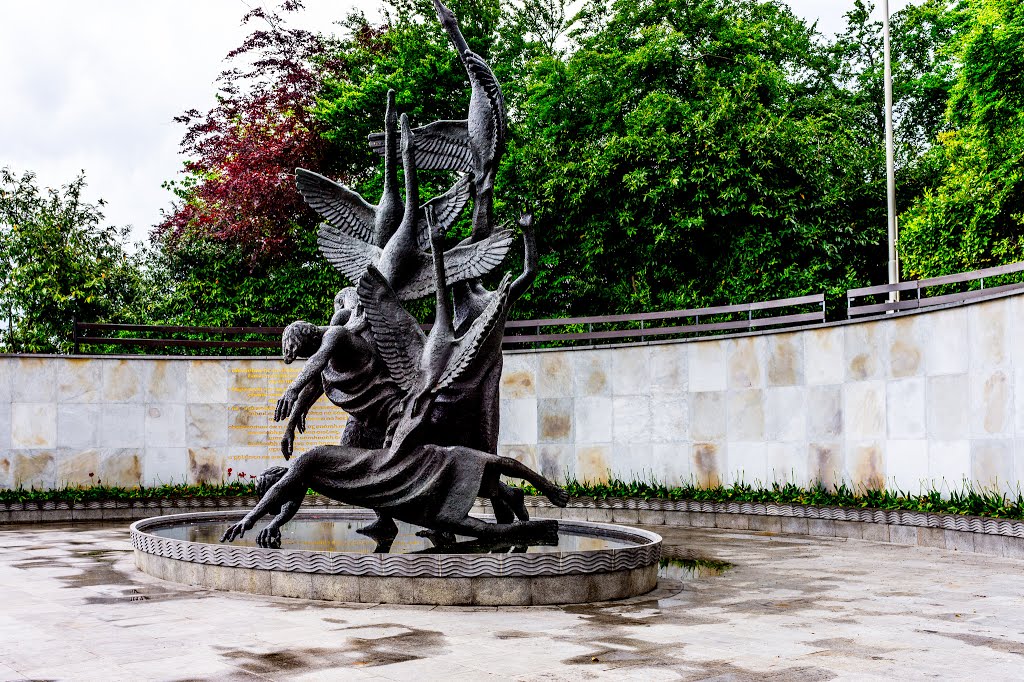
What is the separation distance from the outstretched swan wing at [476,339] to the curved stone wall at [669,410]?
7.58 meters

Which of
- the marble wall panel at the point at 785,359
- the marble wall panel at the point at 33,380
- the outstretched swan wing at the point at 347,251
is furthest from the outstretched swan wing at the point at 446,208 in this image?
the marble wall panel at the point at 33,380

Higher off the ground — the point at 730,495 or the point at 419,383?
the point at 419,383

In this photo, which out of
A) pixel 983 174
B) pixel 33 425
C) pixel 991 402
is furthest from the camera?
pixel 983 174

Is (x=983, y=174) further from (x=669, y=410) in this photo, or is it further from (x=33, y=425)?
(x=33, y=425)

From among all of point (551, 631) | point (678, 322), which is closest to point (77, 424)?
point (678, 322)

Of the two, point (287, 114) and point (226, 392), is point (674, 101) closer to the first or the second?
point (287, 114)

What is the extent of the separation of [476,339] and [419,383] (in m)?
0.81

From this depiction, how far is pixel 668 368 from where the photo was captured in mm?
18328

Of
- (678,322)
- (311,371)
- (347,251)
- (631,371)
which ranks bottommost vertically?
(311,371)

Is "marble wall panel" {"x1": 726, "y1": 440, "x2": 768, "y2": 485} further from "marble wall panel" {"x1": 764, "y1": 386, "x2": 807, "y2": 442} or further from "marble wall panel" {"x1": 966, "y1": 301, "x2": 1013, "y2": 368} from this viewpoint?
"marble wall panel" {"x1": 966, "y1": 301, "x2": 1013, "y2": 368}

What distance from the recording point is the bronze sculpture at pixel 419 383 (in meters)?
9.98

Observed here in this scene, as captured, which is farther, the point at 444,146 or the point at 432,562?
the point at 444,146

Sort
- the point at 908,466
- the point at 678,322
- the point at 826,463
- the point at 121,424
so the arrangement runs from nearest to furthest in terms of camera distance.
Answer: the point at 908,466 → the point at 826,463 → the point at 121,424 → the point at 678,322

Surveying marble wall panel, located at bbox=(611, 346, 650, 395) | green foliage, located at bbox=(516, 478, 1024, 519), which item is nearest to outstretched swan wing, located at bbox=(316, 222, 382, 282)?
green foliage, located at bbox=(516, 478, 1024, 519)
